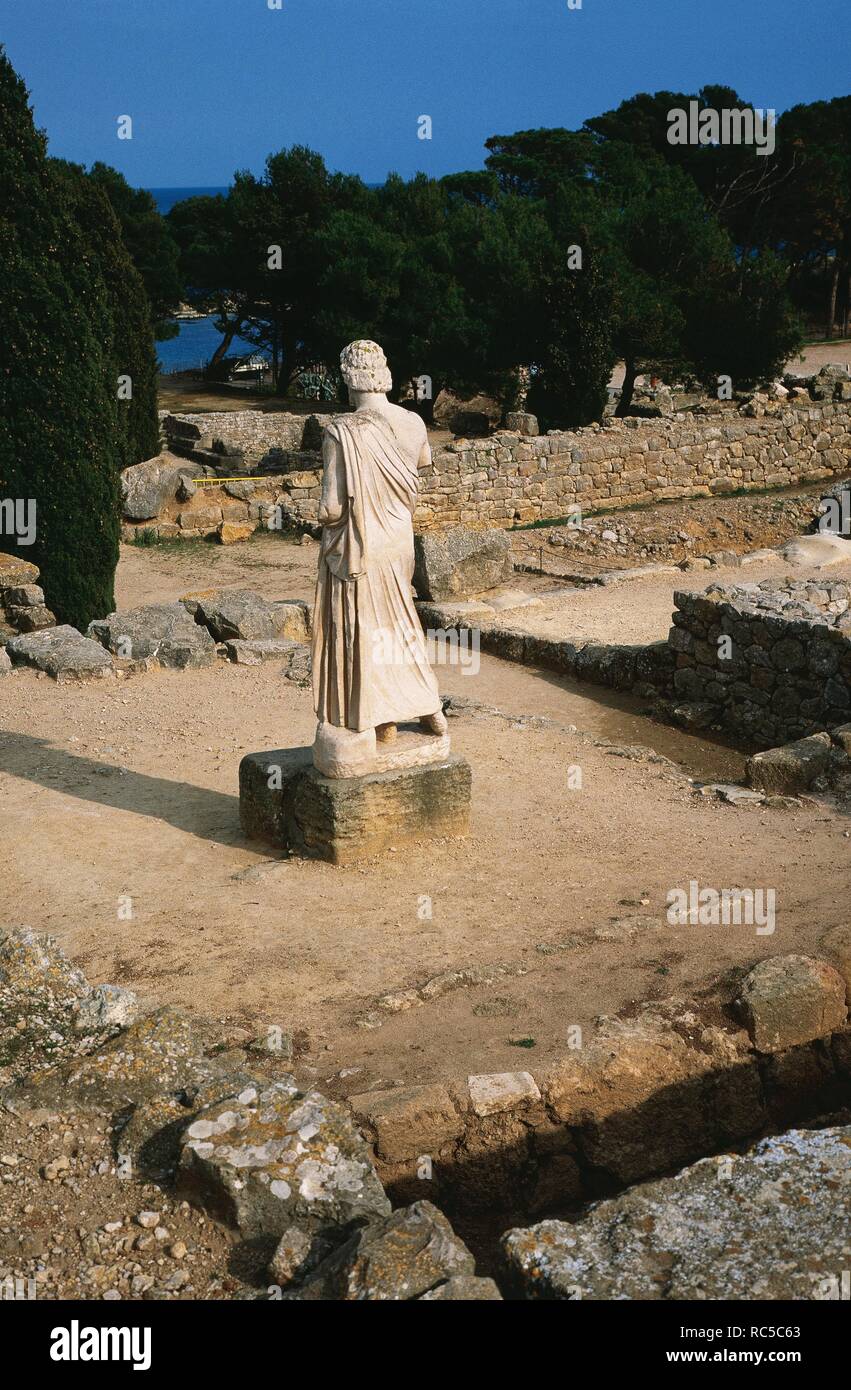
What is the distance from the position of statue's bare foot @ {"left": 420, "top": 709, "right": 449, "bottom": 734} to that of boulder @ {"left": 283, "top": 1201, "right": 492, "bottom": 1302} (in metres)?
4.12

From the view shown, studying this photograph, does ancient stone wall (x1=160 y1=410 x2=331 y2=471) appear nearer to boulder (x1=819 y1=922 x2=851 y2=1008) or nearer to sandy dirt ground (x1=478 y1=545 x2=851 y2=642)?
sandy dirt ground (x1=478 y1=545 x2=851 y2=642)

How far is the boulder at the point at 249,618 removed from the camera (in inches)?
486

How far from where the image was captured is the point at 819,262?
1660 inches

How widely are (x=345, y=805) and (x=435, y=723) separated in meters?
0.78

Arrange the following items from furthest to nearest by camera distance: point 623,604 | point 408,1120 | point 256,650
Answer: point 623,604 < point 256,650 < point 408,1120

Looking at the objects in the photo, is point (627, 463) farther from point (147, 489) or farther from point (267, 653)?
point (267, 653)

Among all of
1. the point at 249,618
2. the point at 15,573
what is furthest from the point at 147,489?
the point at 249,618

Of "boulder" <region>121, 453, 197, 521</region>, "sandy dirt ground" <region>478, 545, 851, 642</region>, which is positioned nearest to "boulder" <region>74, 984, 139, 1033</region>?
"sandy dirt ground" <region>478, 545, 851, 642</region>

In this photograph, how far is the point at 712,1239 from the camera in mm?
3514

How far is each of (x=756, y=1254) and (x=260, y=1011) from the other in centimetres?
275

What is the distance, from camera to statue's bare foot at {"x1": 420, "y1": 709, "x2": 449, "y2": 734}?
754 centimetres

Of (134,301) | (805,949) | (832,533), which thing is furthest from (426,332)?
(805,949)

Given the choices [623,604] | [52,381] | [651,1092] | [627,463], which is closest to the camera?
[651,1092]

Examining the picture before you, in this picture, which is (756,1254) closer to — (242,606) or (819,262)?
(242,606)
